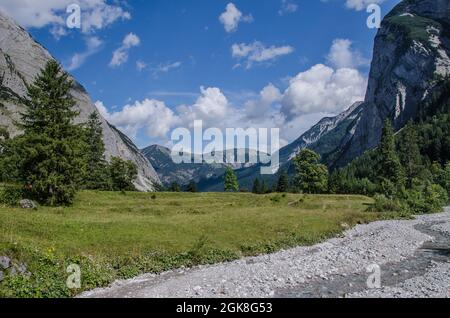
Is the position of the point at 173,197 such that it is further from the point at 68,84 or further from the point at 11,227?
the point at 11,227

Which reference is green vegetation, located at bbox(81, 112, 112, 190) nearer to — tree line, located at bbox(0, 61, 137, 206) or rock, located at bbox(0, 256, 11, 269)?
tree line, located at bbox(0, 61, 137, 206)

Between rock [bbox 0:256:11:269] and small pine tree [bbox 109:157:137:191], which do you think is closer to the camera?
rock [bbox 0:256:11:269]

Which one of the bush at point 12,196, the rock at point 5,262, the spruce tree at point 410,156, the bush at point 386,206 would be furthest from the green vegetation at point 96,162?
the spruce tree at point 410,156

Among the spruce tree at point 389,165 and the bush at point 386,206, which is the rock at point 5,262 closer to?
the bush at point 386,206

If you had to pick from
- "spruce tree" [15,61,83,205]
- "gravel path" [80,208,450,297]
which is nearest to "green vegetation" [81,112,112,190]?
"spruce tree" [15,61,83,205]

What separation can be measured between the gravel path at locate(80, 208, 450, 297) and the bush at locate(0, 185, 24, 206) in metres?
25.9

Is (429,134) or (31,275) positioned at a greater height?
(429,134)

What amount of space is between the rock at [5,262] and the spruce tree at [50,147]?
27343 mm

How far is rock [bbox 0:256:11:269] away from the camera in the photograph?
2164 cm

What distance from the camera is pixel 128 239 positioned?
30922 mm
